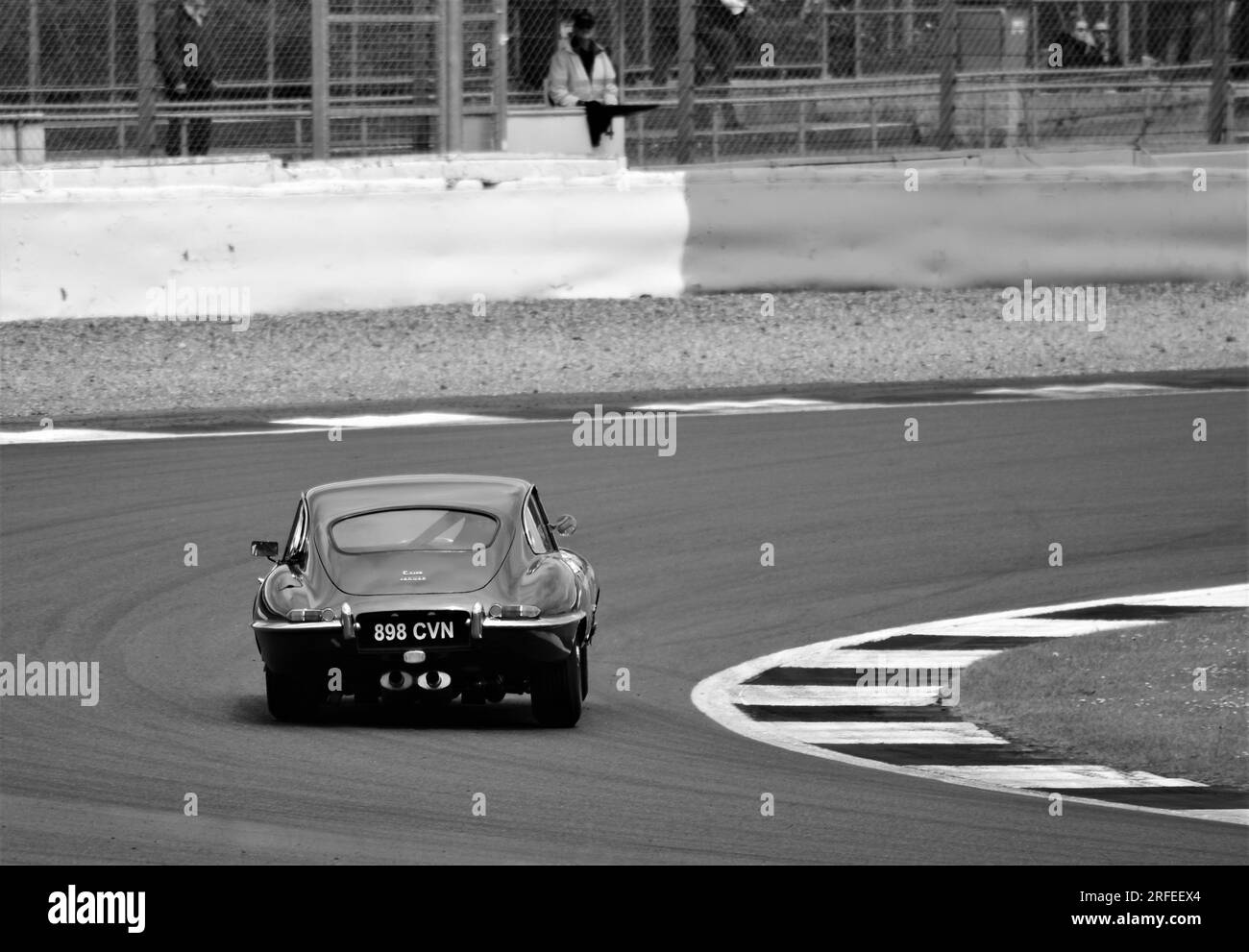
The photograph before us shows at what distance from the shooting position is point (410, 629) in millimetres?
8688

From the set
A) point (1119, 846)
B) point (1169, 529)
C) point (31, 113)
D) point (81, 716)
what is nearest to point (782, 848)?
point (1119, 846)

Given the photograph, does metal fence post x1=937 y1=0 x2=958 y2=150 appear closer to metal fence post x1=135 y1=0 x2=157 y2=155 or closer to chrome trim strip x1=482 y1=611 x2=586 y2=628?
metal fence post x1=135 y1=0 x2=157 y2=155

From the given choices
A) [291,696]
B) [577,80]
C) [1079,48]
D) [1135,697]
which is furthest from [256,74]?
[1135,697]

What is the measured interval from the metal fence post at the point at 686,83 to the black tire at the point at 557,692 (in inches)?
453

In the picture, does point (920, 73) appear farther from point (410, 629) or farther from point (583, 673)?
point (410, 629)

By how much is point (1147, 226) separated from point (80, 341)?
9.30 metres

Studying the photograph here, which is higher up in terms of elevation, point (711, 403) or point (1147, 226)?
point (1147, 226)

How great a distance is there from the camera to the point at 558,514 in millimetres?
13266

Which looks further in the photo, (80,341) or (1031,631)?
(80,341)

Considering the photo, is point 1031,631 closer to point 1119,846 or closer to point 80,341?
point 1119,846

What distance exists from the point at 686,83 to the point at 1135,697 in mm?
11100

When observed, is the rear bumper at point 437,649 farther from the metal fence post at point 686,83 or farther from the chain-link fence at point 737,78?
the metal fence post at point 686,83

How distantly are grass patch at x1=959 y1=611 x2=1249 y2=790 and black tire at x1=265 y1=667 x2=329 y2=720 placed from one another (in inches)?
115

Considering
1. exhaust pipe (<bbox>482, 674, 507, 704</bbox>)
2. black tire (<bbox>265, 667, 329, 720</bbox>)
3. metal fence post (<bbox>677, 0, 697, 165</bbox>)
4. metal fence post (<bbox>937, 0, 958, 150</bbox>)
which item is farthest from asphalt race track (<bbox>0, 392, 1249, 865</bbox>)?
metal fence post (<bbox>677, 0, 697, 165</bbox>)
